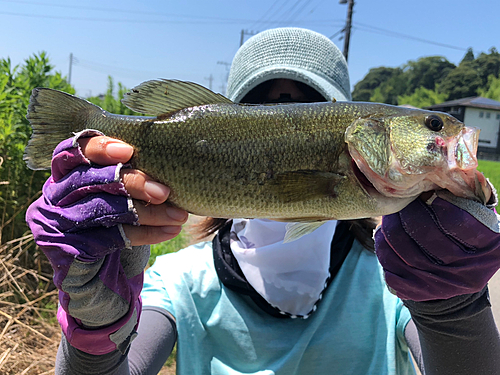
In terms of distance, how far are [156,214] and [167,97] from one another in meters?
0.51

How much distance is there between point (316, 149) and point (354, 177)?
187 millimetres

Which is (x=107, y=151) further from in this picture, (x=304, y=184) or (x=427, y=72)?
(x=427, y=72)

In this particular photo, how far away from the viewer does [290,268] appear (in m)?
2.18

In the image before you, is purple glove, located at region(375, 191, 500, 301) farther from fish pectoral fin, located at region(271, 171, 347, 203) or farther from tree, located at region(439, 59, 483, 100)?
tree, located at region(439, 59, 483, 100)

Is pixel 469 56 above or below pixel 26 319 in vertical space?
above

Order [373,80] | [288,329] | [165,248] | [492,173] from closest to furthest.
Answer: [288,329] → [165,248] → [492,173] → [373,80]

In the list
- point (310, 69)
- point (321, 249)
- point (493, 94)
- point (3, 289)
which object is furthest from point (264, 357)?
point (493, 94)

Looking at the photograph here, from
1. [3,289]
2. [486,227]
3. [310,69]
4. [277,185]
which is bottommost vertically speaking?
→ [3,289]

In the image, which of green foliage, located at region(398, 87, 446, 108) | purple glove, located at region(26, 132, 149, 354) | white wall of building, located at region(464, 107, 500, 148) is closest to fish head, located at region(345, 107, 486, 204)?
purple glove, located at region(26, 132, 149, 354)

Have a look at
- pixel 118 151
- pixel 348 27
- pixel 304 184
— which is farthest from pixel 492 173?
pixel 118 151

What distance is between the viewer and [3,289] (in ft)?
12.6

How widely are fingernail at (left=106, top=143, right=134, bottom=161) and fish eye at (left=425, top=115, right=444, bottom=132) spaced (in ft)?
3.94

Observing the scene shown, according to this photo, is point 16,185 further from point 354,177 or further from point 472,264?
point 472,264

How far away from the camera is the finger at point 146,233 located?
1.43 metres
